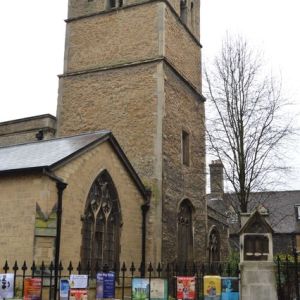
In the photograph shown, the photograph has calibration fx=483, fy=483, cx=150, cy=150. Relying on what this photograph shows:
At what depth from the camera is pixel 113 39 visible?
21.4 metres

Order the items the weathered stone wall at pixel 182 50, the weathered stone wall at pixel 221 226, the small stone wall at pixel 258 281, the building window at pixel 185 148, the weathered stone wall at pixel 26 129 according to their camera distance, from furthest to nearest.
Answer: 1. the weathered stone wall at pixel 221 226
2. the weathered stone wall at pixel 26 129
3. the building window at pixel 185 148
4. the weathered stone wall at pixel 182 50
5. the small stone wall at pixel 258 281

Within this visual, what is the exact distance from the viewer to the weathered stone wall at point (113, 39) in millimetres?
20719

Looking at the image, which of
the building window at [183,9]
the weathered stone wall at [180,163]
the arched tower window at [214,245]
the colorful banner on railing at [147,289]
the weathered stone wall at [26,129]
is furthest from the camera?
the building window at [183,9]

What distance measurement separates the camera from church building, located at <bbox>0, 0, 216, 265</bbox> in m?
13.7

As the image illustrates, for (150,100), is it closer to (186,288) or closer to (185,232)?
(185,232)

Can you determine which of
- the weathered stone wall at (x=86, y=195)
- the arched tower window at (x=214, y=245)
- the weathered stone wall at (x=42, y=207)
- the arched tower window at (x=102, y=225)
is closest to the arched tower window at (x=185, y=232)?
the arched tower window at (x=214, y=245)

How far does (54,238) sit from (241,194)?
6353 millimetres

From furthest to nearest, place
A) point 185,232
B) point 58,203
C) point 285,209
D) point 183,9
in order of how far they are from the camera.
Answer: point 285,209, point 183,9, point 185,232, point 58,203

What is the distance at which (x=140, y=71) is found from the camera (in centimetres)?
2028

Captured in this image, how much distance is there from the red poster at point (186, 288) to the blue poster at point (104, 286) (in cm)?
148

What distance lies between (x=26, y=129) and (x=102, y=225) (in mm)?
8568

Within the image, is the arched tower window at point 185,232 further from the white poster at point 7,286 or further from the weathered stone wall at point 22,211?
the white poster at point 7,286

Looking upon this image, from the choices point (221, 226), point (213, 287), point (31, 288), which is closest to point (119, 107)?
point (221, 226)

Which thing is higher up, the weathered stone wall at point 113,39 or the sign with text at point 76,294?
the weathered stone wall at point 113,39
